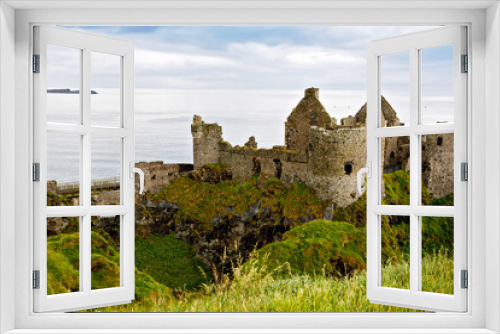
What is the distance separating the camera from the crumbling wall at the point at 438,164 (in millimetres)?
14078

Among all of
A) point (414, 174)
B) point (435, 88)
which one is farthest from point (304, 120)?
point (414, 174)

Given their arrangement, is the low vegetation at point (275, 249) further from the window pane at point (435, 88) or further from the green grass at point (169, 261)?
the window pane at point (435, 88)

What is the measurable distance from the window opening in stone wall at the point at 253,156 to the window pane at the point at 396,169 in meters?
0.05

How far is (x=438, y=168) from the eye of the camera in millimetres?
14242

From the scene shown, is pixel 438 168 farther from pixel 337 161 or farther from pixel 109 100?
pixel 109 100

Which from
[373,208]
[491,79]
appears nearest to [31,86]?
[373,208]

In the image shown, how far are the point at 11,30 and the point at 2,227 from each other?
2.73 feet

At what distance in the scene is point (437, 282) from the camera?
412 centimetres

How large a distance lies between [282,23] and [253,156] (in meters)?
15.1

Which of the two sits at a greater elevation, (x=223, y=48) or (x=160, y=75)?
(x=223, y=48)

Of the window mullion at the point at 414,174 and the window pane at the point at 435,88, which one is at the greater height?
the window pane at the point at 435,88

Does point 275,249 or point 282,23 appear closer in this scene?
point 282,23

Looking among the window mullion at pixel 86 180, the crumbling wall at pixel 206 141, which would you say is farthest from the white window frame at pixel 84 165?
the crumbling wall at pixel 206 141

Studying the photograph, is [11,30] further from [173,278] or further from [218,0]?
[173,278]
